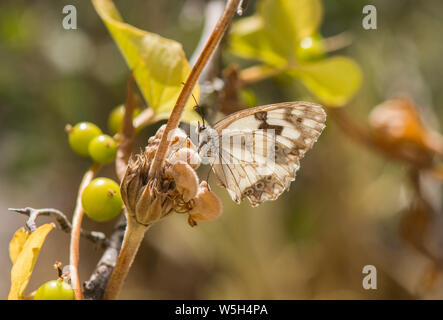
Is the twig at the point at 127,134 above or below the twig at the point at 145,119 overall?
below

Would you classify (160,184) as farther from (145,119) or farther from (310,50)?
(310,50)

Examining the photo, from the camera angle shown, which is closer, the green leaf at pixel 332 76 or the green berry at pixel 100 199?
the green berry at pixel 100 199

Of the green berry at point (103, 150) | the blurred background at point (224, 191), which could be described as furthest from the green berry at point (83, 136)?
the blurred background at point (224, 191)

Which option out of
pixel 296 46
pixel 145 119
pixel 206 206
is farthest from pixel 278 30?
pixel 206 206

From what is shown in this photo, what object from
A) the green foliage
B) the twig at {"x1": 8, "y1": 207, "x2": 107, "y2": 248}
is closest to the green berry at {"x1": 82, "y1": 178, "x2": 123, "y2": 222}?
the twig at {"x1": 8, "y1": 207, "x2": 107, "y2": 248}

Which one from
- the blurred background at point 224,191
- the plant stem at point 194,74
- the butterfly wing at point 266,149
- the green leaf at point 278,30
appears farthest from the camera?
the blurred background at point 224,191

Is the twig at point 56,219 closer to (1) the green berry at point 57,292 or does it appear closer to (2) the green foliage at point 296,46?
(1) the green berry at point 57,292

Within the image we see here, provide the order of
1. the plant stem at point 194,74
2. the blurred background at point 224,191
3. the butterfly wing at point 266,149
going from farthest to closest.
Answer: the blurred background at point 224,191, the butterfly wing at point 266,149, the plant stem at point 194,74
